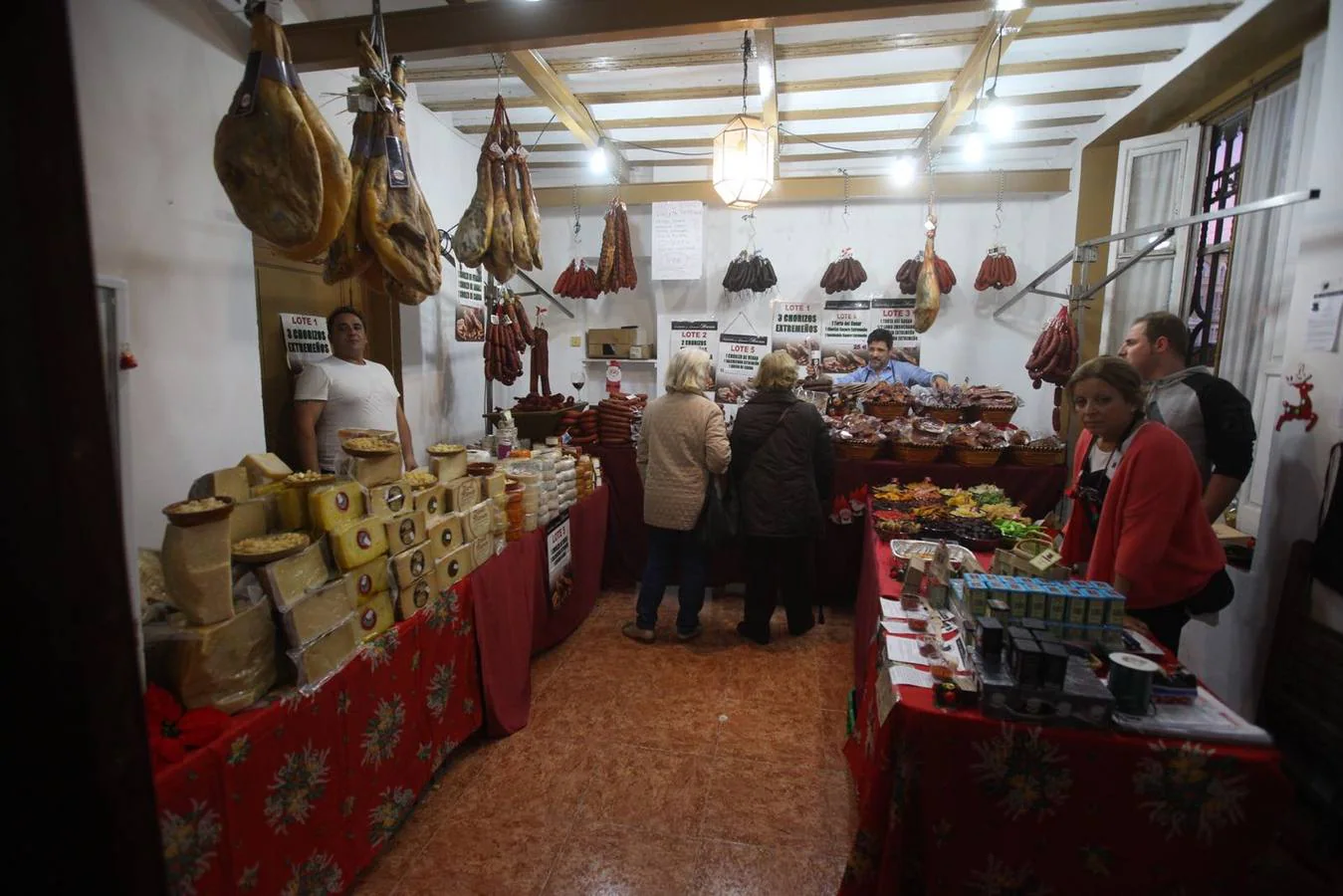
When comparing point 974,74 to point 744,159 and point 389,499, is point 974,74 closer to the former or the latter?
point 744,159

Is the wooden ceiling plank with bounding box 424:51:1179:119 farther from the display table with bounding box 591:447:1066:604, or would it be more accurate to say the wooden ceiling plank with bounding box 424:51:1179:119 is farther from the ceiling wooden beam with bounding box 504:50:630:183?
the display table with bounding box 591:447:1066:604

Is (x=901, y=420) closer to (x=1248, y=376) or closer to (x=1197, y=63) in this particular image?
(x=1248, y=376)

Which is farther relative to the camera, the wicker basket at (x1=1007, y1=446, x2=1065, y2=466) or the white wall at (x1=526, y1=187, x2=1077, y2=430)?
the white wall at (x1=526, y1=187, x2=1077, y2=430)

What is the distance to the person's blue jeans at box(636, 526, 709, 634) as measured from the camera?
3730mm

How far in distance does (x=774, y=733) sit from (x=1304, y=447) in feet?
7.96

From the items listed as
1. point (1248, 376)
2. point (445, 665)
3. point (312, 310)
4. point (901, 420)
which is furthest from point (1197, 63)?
point (312, 310)

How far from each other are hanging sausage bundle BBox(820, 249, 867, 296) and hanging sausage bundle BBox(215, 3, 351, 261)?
4.86 meters

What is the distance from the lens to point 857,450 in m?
4.12

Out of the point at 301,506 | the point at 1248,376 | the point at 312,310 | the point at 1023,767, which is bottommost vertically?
the point at 1023,767

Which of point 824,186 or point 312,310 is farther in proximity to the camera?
point 824,186

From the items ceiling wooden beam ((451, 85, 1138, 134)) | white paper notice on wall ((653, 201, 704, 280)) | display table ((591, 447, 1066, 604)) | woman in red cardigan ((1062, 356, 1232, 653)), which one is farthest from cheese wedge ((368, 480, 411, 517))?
white paper notice on wall ((653, 201, 704, 280))

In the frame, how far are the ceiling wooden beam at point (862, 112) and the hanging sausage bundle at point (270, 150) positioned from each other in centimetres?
314

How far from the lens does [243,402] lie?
2.88 meters

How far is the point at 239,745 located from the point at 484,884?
0.98 meters
